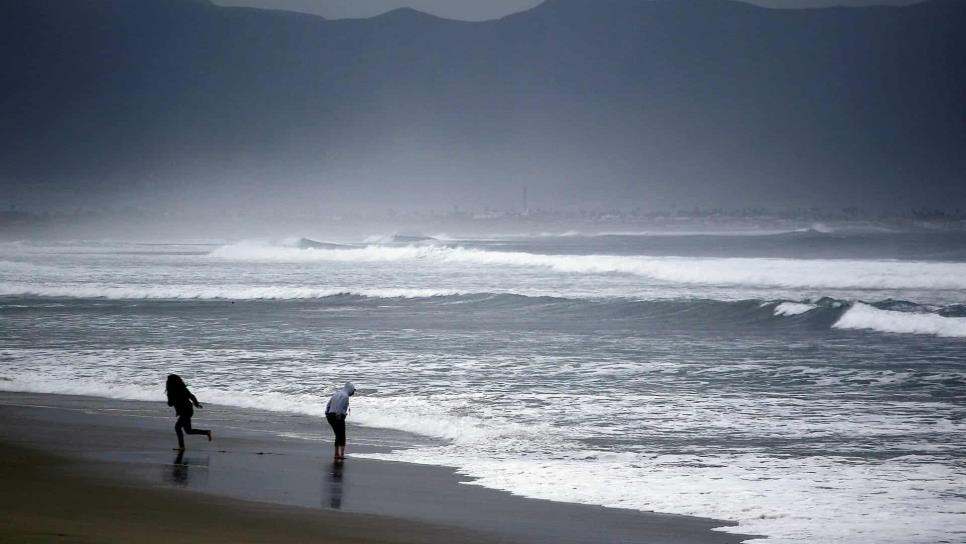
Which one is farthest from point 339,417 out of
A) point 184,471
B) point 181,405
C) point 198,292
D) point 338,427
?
point 198,292

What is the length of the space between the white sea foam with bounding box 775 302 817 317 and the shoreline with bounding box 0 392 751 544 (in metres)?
17.4

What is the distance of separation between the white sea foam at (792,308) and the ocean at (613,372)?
0.25ft

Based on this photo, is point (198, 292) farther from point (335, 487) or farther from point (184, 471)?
point (335, 487)

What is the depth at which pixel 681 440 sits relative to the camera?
12.7 meters

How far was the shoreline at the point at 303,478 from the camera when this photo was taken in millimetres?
8898

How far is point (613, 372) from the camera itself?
61.0 feet

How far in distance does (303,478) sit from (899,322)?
1929 centimetres

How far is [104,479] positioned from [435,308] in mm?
22440

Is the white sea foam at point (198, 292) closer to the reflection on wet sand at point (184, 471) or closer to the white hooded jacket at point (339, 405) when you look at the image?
the white hooded jacket at point (339, 405)

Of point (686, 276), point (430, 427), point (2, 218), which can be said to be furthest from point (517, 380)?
point (2, 218)

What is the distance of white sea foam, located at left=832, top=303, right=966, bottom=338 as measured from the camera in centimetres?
2500

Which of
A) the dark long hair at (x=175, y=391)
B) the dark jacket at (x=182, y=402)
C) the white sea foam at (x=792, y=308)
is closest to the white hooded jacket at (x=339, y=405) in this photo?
the dark jacket at (x=182, y=402)

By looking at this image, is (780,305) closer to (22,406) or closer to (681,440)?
(681,440)

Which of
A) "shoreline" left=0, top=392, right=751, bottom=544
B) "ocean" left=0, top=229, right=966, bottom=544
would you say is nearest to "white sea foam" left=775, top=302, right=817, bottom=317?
"ocean" left=0, top=229, right=966, bottom=544
